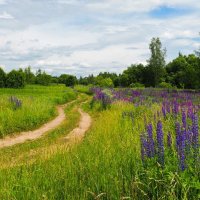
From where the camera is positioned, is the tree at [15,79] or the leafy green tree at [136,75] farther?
the leafy green tree at [136,75]

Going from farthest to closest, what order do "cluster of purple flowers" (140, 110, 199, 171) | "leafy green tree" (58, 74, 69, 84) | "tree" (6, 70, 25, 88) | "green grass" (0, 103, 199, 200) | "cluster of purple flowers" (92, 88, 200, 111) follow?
1. "leafy green tree" (58, 74, 69, 84)
2. "tree" (6, 70, 25, 88)
3. "cluster of purple flowers" (92, 88, 200, 111)
4. "cluster of purple flowers" (140, 110, 199, 171)
5. "green grass" (0, 103, 199, 200)

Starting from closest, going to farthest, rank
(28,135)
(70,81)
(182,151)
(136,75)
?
(182,151) < (28,135) < (136,75) < (70,81)

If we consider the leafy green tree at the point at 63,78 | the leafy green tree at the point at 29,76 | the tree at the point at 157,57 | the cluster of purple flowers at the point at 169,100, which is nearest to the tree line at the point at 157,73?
the tree at the point at 157,57

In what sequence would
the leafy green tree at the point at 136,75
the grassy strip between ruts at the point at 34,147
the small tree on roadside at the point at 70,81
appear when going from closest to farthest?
the grassy strip between ruts at the point at 34,147
the leafy green tree at the point at 136,75
the small tree on roadside at the point at 70,81

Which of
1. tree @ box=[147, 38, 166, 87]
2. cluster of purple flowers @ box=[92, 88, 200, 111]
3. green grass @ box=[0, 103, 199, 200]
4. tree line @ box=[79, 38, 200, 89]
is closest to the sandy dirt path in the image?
cluster of purple flowers @ box=[92, 88, 200, 111]

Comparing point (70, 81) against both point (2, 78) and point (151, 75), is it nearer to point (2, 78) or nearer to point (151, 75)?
point (151, 75)

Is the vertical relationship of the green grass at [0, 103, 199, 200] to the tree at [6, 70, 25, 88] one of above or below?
below

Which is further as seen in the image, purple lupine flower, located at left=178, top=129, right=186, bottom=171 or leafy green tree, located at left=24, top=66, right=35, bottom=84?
leafy green tree, located at left=24, top=66, right=35, bottom=84

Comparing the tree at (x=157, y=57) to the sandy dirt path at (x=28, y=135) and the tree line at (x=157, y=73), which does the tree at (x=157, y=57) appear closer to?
the tree line at (x=157, y=73)

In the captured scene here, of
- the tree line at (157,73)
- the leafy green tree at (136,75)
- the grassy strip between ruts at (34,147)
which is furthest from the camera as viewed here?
the leafy green tree at (136,75)

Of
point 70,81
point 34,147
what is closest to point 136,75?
point 70,81

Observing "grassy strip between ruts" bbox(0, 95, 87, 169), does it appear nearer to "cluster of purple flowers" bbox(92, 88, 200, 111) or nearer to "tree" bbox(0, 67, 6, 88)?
"cluster of purple flowers" bbox(92, 88, 200, 111)

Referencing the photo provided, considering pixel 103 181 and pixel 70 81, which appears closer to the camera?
pixel 103 181

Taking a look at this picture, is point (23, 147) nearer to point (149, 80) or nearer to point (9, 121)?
point (9, 121)
